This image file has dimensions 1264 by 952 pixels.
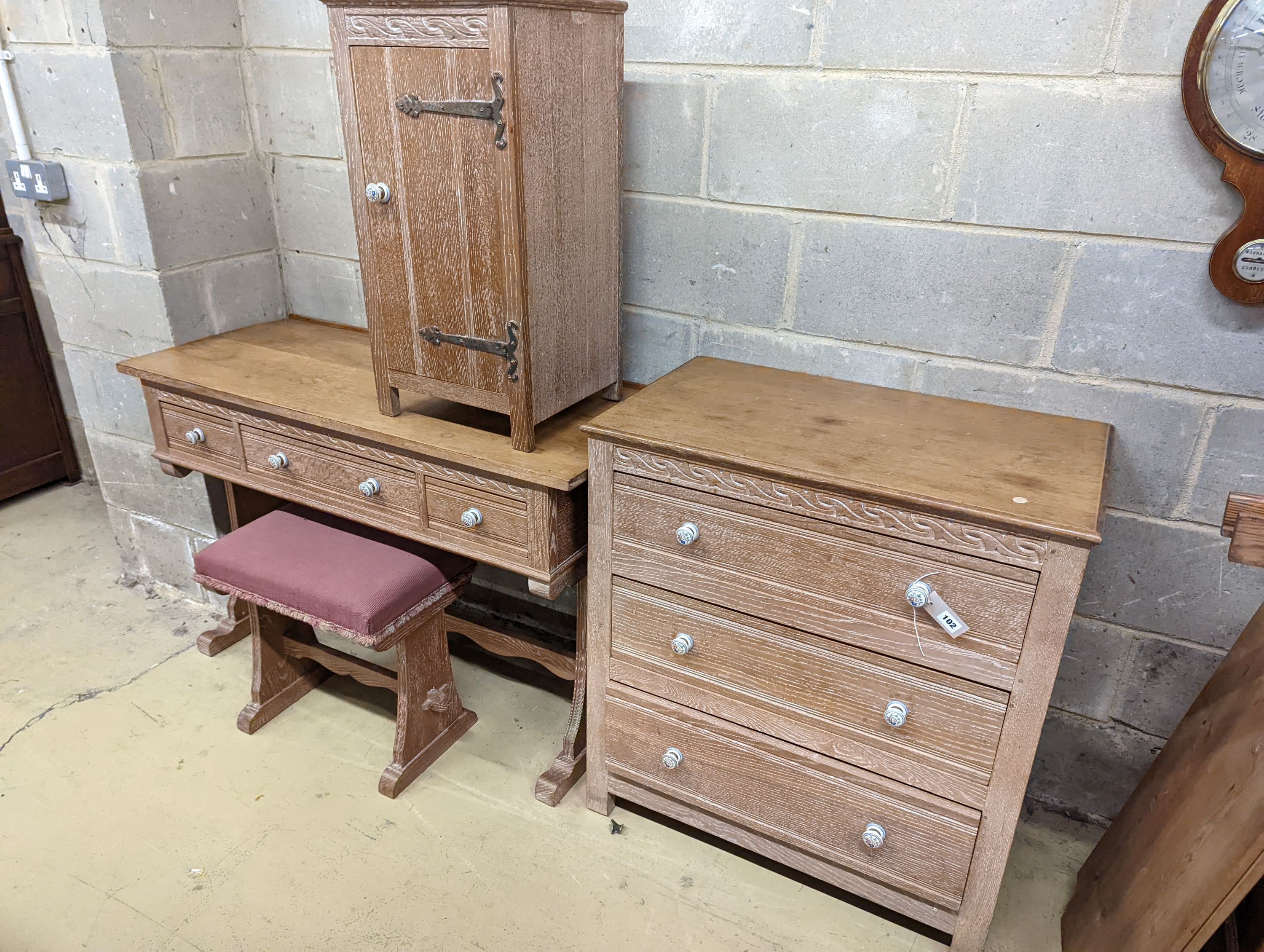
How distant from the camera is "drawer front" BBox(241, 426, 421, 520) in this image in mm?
1788

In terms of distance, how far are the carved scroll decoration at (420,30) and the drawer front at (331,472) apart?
82 centimetres

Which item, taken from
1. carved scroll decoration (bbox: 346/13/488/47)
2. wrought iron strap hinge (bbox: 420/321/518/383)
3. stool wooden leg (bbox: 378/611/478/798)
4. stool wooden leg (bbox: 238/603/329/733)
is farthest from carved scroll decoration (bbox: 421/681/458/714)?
carved scroll decoration (bbox: 346/13/488/47)

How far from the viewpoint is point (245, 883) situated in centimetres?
175

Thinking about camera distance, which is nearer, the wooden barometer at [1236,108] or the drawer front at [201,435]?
the wooden barometer at [1236,108]

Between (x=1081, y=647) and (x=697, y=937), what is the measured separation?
102 centimetres

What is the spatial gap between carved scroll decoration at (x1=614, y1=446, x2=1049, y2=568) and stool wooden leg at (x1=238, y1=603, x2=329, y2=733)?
1174 millimetres

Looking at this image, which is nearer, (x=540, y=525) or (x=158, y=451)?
(x=540, y=525)

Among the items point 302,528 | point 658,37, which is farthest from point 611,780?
point 658,37

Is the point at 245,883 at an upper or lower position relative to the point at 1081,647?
lower

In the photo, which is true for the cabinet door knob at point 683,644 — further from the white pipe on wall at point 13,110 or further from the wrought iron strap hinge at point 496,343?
the white pipe on wall at point 13,110

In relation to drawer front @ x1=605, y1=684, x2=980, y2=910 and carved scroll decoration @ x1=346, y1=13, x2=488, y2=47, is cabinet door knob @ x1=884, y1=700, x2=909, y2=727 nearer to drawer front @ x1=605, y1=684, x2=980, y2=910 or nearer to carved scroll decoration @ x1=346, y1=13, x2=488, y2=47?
drawer front @ x1=605, y1=684, x2=980, y2=910

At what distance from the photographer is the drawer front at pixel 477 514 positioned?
1.65 metres

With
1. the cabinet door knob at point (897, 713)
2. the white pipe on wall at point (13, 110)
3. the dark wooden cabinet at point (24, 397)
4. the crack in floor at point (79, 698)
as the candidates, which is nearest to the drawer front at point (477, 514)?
the cabinet door knob at point (897, 713)

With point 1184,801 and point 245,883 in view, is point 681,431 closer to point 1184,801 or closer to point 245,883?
point 1184,801
